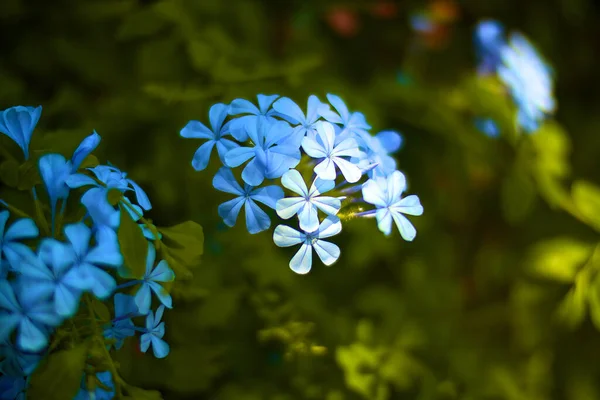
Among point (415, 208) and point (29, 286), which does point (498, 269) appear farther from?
point (29, 286)

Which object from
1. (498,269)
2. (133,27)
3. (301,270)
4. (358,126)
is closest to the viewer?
(301,270)

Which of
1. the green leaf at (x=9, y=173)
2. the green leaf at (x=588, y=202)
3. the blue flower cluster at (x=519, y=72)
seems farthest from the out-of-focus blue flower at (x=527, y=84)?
the green leaf at (x=9, y=173)

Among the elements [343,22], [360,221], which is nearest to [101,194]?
[360,221]

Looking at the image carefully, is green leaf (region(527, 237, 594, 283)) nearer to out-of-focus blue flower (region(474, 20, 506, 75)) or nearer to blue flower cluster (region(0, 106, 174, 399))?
out-of-focus blue flower (region(474, 20, 506, 75))

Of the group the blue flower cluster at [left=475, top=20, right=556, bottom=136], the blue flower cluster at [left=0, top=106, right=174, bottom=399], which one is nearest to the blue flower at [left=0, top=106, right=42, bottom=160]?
the blue flower cluster at [left=0, top=106, right=174, bottom=399]

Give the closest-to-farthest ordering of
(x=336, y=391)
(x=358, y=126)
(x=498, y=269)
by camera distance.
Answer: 1. (x=358, y=126)
2. (x=336, y=391)
3. (x=498, y=269)

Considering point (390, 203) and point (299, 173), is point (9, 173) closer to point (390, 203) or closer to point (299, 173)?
point (299, 173)

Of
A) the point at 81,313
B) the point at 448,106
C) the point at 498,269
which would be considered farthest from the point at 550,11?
the point at 81,313
